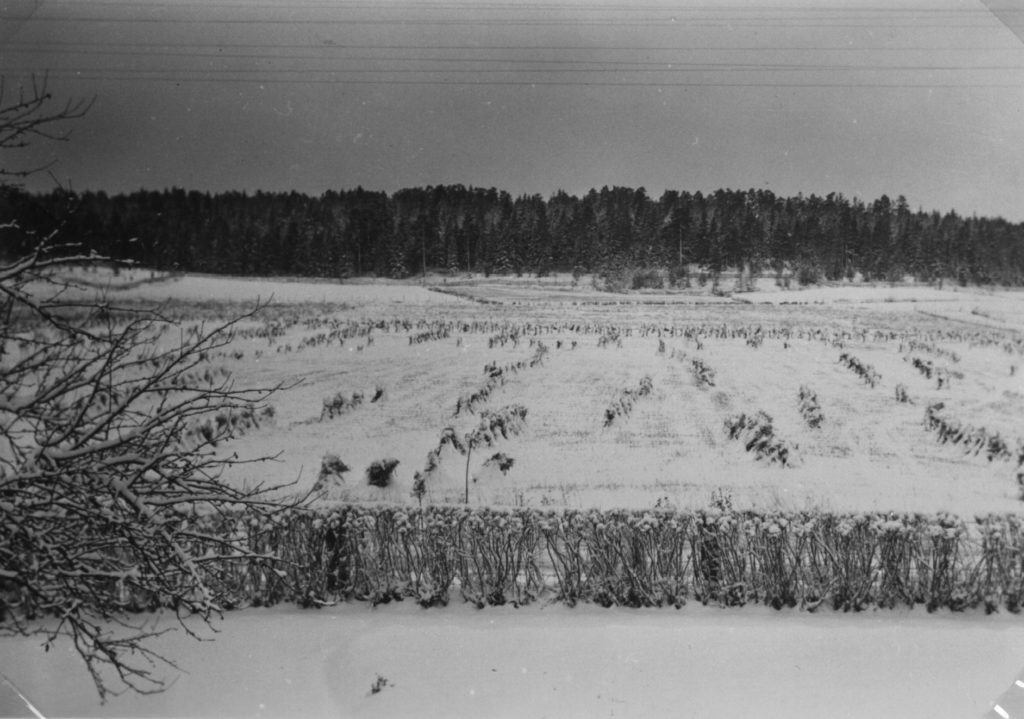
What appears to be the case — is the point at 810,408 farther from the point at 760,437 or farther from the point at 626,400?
the point at 626,400

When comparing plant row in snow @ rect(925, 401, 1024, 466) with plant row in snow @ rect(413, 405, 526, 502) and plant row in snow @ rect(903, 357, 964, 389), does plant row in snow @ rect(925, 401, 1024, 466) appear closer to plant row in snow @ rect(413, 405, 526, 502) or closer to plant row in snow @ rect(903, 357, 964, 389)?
plant row in snow @ rect(903, 357, 964, 389)

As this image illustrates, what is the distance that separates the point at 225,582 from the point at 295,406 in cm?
96

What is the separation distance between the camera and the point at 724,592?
12.1ft

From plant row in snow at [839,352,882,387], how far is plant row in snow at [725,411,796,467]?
22.3 inches

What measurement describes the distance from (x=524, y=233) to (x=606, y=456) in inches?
52.2

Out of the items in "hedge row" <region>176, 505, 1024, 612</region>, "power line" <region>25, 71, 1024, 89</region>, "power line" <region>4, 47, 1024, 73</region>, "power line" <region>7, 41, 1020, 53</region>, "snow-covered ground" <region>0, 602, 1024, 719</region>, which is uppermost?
"power line" <region>7, 41, 1020, 53</region>

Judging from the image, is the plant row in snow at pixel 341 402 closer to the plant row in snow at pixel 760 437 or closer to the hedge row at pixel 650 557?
the hedge row at pixel 650 557

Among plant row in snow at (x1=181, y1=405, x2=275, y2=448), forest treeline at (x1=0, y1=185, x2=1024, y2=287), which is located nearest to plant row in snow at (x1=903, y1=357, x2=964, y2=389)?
forest treeline at (x1=0, y1=185, x2=1024, y2=287)

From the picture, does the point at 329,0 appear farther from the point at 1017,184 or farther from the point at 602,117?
the point at 1017,184

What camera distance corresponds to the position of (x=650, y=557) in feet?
12.4

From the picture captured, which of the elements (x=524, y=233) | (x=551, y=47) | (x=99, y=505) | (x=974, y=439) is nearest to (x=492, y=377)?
(x=524, y=233)

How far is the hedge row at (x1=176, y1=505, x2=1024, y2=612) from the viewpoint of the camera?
146 inches

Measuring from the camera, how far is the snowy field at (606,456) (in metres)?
3.38

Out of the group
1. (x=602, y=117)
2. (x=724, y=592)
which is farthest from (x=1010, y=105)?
(x=724, y=592)
